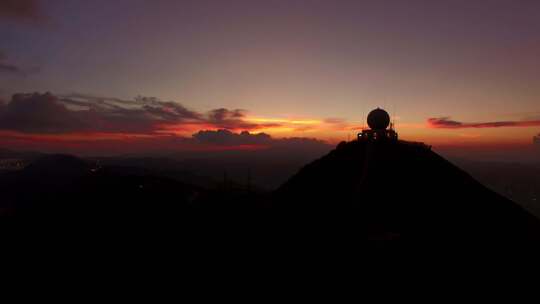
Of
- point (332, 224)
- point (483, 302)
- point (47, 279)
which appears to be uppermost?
point (332, 224)

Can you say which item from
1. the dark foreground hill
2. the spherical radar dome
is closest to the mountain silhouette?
the dark foreground hill

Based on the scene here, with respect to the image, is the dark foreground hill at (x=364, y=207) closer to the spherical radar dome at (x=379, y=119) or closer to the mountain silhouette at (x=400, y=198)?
the mountain silhouette at (x=400, y=198)

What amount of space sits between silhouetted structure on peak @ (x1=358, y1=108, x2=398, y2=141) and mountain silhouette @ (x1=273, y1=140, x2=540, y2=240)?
107 centimetres

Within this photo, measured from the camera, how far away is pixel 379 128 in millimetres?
57000

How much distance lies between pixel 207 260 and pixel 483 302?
28.2 m

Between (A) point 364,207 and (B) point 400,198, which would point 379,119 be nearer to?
(B) point 400,198

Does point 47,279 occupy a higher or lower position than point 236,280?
lower

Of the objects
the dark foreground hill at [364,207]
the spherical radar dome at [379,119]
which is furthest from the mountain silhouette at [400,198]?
the spherical radar dome at [379,119]

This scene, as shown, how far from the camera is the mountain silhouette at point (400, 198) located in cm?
3994

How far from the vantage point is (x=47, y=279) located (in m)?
41.8

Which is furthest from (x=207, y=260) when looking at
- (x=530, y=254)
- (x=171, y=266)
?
(x=530, y=254)

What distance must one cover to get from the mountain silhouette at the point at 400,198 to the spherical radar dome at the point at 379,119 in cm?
277

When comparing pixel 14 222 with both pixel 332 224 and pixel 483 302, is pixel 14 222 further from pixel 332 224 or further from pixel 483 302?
pixel 483 302

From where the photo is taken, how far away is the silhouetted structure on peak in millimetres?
56219
